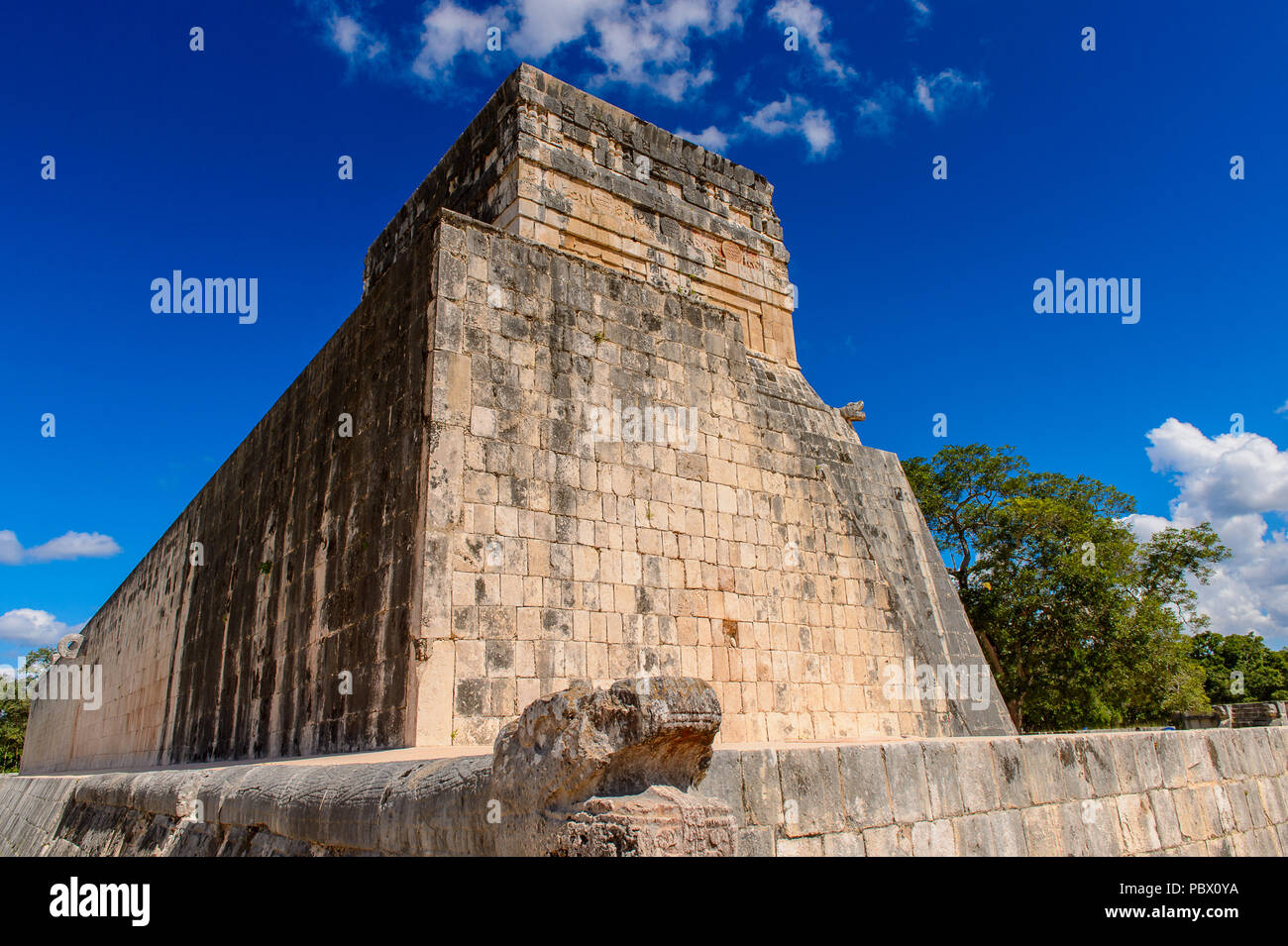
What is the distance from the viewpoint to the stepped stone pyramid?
20.5ft

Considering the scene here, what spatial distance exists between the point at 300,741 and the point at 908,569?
632 cm

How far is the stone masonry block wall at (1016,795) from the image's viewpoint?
3.57m

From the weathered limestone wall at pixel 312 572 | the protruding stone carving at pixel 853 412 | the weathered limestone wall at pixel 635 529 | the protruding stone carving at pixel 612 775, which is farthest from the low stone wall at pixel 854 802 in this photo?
the protruding stone carving at pixel 853 412

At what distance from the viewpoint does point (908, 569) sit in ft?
31.3

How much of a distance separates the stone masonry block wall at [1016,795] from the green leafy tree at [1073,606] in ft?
41.3

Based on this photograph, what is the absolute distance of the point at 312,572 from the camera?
792 cm

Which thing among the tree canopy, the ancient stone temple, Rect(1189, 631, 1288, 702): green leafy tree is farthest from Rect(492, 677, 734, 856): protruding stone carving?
Rect(1189, 631, 1288, 702): green leafy tree

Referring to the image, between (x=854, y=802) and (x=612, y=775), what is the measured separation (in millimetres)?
1731

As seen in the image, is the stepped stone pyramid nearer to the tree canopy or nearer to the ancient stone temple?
the ancient stone temple

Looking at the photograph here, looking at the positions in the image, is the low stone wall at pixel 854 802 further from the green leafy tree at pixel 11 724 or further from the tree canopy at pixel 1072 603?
the green leafy tree at pixel 11 724

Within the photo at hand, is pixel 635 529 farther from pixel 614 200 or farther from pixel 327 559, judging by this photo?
pixel 614 200
